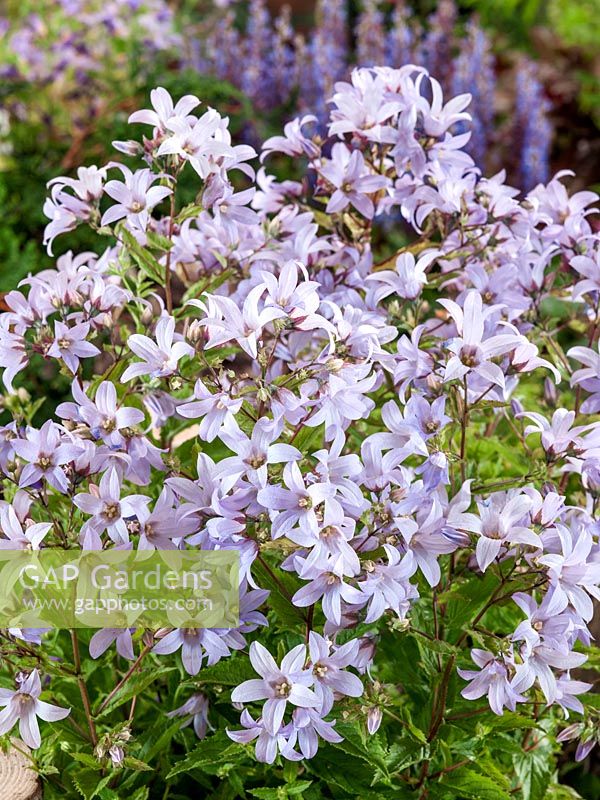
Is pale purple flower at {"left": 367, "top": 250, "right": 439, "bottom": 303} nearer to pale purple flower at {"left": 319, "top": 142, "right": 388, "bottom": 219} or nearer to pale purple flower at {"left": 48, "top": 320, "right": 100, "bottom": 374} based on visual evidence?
pale purple flower at {"left": 319, "top": 142, "right": 388, "bottom": 219}

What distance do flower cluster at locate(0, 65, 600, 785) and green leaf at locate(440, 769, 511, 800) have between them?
0.03 meters

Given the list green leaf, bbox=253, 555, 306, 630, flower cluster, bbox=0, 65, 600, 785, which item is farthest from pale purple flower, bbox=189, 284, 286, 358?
green leaf, bbox=253, 555, 306, 630

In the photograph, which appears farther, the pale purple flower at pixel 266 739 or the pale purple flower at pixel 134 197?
the pale purple flower at pixel 134 197

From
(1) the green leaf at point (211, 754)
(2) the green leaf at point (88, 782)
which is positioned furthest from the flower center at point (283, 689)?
(2) the green leaf at point (88, 782)

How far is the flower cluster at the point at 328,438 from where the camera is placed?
0.89 metres

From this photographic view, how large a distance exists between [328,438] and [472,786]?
0.41 metres

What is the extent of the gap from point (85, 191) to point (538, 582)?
631mm

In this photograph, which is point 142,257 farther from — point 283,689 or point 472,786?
point 472,786

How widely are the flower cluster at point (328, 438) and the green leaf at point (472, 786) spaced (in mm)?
30

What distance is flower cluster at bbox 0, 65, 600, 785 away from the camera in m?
0.89

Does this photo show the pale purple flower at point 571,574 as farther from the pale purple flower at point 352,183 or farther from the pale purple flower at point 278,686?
the pale purple flower at point 352,183

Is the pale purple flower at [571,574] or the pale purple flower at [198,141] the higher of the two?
the pale purple flower at [198,141]

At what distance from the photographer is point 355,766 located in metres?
1.05

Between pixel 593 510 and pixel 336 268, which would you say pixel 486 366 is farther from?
pixel 336 268
